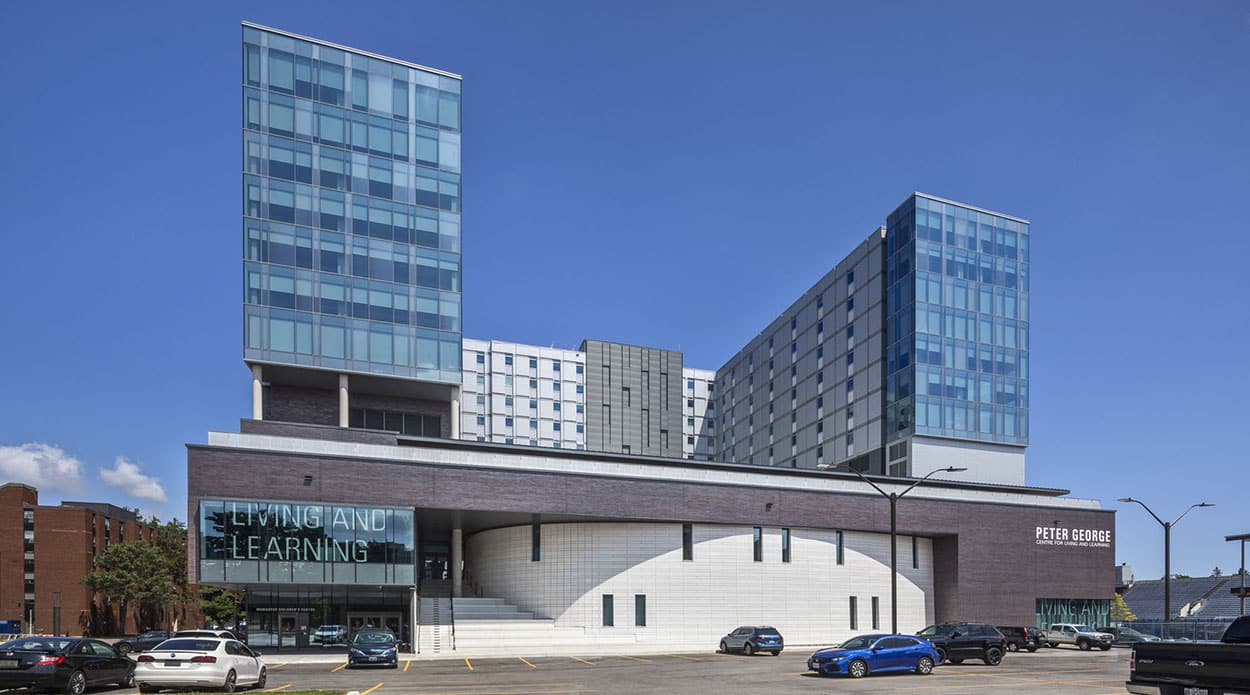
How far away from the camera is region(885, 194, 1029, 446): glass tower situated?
249 ft

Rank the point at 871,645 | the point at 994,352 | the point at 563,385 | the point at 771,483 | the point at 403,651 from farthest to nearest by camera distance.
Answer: the point at 563,385, the point at 994,352, the point at 771,483, the point at 403,651, the point at 871,645

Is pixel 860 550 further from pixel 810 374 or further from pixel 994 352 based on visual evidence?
pixel 810 374

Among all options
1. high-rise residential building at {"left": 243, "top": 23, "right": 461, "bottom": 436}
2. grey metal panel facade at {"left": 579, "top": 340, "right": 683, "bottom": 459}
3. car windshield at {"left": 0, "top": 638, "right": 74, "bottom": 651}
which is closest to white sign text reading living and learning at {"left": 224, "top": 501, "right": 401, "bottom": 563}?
high-rise residential building at {"left": 243, "top": 23, "right": 461, "bottom": 436}

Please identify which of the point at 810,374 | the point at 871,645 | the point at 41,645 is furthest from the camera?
the point at 810,374

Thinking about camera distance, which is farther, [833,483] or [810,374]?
[810,374]

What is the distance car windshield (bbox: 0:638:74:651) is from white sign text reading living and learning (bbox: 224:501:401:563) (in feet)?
74.4

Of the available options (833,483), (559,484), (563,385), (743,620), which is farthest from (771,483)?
(563,385)

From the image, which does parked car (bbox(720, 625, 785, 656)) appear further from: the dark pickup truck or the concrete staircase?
the dark pickup truck

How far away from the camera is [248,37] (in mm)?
58250

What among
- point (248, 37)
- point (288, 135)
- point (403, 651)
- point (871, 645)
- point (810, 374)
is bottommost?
point (403, 651)

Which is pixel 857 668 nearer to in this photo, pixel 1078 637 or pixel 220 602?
pixel 1078 637

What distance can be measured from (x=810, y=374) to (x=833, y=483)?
108 ft

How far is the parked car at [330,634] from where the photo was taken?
5331 centimetres

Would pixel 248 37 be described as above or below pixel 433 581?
above
